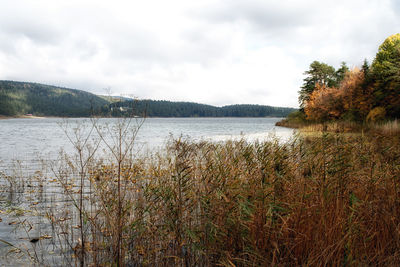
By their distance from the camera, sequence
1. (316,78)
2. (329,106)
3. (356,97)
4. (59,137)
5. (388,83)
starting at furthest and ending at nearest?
1. (316,78)
2. (329,106)
3. (356,97)
4. (59,137)
5. (388,83)

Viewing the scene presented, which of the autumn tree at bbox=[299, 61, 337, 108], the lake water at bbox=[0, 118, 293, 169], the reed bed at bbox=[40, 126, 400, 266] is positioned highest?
the autumn tree at bbox=[299, 61, 337, 108]

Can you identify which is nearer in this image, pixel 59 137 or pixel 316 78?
pixel 59 137

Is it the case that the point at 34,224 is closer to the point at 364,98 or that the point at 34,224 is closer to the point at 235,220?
the point at 235,220

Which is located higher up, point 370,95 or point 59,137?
point 370,95

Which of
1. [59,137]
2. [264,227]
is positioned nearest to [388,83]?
[264,227]

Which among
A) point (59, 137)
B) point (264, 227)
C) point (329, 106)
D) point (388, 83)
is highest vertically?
point (388, 83)

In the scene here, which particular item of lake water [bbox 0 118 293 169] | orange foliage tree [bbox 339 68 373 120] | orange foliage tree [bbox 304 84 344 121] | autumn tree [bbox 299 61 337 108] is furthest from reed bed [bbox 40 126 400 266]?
autumn tree [bbox 299 61 337 108]

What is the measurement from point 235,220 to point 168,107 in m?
185

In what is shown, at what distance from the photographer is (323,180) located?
4895 mm

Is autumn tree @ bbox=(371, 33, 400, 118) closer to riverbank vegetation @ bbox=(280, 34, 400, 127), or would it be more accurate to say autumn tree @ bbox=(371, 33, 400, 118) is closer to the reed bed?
riverbank vegetation @ bbox=(280, 34, 400, 127)

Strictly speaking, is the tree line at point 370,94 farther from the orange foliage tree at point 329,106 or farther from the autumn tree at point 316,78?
the autumn tree at point 316,78

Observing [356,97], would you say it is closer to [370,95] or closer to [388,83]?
[370,95]

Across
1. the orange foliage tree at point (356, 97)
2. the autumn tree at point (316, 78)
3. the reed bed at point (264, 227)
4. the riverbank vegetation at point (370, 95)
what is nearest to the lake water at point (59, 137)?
the reed bed at point (264, 227)

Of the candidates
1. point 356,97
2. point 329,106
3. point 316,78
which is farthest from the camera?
point 316,78
